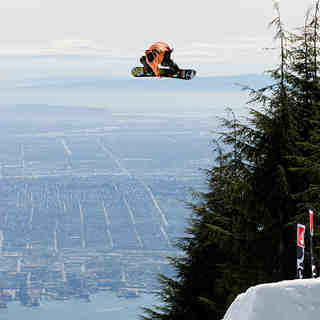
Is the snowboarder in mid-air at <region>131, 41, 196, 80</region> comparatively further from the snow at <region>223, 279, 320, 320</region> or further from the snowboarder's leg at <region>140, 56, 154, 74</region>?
the snow at <region>223, 279, 320, 320</region>

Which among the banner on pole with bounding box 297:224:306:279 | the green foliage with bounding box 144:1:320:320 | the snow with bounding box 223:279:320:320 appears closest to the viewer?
the snow with bounding box 223:279:320:320

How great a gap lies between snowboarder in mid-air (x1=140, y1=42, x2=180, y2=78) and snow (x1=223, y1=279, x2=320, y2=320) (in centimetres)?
717

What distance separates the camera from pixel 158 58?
1266 cm

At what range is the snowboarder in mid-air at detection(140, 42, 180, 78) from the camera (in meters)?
12.6

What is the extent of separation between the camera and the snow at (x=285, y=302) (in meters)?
5.72

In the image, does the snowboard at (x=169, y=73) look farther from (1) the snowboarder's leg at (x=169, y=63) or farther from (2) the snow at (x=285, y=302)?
(2) the snow at (x=285, y=302)

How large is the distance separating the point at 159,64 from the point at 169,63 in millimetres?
265

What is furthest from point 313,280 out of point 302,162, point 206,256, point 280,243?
point 206,256

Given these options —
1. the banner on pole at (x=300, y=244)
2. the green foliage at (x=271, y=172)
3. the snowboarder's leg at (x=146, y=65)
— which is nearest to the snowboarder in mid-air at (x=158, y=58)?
the snowboarder's leg at (x=146, y=65)

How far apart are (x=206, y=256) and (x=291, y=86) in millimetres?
6489

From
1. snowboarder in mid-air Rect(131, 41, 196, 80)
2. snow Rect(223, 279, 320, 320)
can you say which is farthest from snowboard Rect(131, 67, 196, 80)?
snow Rect(223, 279, 320, 320)

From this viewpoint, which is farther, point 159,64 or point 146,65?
point 146,65

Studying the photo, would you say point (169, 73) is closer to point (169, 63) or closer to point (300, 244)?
point (169, 63)

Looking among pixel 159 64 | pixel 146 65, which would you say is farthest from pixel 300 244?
pixel 146 65
